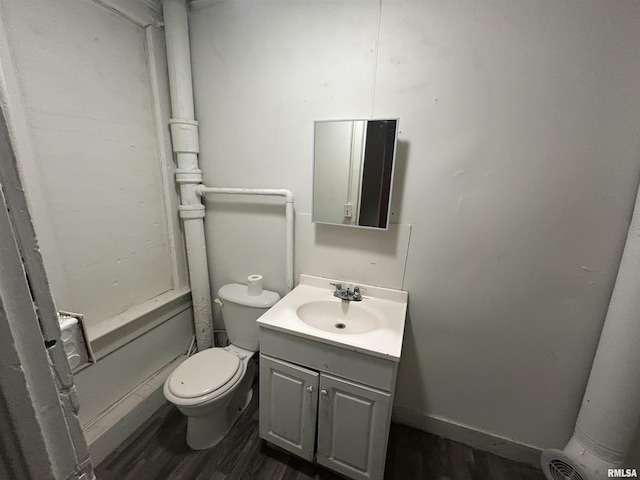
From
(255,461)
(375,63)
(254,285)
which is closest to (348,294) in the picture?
(254,285)

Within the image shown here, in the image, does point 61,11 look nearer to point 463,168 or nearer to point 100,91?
point 100,91

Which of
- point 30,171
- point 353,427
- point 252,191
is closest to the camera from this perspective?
point 30,171

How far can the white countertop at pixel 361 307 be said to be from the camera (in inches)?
40.4

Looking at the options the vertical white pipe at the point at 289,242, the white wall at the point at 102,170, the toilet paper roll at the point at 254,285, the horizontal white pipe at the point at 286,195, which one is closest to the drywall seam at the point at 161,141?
the white wall at the point at 102,170

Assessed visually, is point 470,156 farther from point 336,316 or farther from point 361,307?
point 336,316

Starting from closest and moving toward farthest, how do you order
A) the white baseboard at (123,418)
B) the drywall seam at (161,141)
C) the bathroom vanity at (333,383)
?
the bathroom vanity at (333,383) < the white baseboard at (123,418) < the drywall seam at (161,141)

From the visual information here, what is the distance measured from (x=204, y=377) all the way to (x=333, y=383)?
662mm

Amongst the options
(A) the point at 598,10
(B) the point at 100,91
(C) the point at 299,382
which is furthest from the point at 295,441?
(A) the point at 598,10

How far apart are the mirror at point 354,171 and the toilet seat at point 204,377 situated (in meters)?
0.90

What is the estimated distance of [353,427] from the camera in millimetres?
1110

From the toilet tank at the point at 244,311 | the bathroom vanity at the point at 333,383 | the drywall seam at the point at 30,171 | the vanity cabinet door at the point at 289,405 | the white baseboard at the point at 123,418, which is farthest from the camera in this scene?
the toilet tank at the point at 244,311

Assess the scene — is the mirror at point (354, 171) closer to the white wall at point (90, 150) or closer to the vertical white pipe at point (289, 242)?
the vertical white pipe at point (289, 242)

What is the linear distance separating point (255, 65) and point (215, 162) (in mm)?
551

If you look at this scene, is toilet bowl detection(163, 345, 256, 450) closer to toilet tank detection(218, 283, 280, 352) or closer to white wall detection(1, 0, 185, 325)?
toilet tank detection(218, 283, 280, 352)
